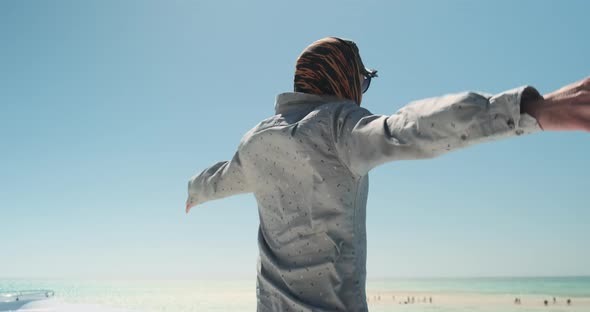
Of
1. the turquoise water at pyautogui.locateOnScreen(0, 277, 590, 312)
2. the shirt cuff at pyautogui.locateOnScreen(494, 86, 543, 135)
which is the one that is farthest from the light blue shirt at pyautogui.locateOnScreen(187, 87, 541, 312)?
the turquoise water at pyautogui.locateOnScreen(0, 277, 590, 312)

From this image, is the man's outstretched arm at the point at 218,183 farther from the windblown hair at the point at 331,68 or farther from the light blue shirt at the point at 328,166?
the windblown hair at the point at 331,68

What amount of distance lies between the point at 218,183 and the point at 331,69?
2.20 ft

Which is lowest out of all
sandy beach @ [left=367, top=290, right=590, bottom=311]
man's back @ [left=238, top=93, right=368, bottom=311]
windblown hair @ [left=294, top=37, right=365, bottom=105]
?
sandy beach @ [left=367, top=290, right=590, bottom=311]

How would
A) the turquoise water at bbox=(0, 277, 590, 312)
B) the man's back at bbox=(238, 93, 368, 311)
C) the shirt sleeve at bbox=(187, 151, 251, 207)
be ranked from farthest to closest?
Result: the turquoise water at bbox=(0, 277, 590, 312) < the shirt sleeve at bbox=(187, 151, 251, 207) < the man's back at bbox=(238, 93, 368, 311)

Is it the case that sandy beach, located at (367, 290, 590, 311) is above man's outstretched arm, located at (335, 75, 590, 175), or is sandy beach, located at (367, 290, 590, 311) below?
below

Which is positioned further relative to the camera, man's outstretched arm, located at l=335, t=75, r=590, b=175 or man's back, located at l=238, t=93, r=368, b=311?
man's back, located at l=238, t=93, r=368, b=311

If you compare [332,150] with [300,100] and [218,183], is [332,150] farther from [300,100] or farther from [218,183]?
[218,183]

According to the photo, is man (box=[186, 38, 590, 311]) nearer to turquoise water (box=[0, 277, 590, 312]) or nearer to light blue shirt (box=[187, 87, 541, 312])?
light blue shirt (box=[187, 87, 541, 312])

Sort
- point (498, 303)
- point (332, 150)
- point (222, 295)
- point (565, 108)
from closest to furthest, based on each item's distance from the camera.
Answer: point (565, 108), point (332, 150), point (498, 303), point (222, 295)

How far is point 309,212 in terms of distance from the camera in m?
1.36

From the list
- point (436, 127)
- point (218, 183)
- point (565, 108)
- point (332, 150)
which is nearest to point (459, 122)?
point (436, 127)

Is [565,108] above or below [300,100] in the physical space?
below

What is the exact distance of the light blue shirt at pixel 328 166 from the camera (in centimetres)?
92

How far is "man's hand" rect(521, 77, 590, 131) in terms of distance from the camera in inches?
31.0
